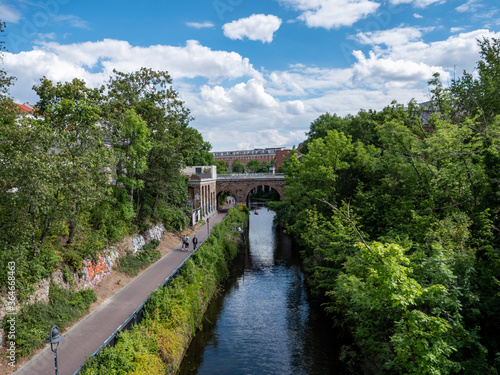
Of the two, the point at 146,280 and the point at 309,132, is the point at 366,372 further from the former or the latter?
the point at 309,132

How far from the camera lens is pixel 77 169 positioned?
15445 mm

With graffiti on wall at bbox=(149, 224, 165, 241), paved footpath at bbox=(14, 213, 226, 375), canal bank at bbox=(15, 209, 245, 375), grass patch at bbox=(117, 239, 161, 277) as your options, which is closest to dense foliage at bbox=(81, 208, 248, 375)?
paved footpath at bbox=(14, 213, 226, 375)

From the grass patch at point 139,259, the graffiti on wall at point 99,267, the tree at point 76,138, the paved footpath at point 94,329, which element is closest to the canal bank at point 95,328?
the paved footpath at point 94,329

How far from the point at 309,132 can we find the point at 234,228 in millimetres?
21601

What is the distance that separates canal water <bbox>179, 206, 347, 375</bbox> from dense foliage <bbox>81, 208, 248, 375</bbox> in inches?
45.9

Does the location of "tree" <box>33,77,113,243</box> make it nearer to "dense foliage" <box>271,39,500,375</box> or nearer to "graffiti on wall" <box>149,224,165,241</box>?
"graffiti on wall" <box>149,224,165,241</box>

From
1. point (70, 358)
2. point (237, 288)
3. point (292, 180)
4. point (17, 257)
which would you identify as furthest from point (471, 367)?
point (292, 180)

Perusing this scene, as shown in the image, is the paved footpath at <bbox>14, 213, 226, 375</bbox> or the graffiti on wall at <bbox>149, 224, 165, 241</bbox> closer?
the paved footpath at <bbox>14, 213, 226, 375</bbox>

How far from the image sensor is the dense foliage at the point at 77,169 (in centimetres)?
1354

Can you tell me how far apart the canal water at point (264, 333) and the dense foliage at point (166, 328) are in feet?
3.83

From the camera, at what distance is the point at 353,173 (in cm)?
2983

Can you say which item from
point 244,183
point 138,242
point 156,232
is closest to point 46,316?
point 138,242

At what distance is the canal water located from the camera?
16656mm

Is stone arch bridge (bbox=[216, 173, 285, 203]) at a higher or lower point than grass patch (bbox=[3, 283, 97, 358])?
higher
